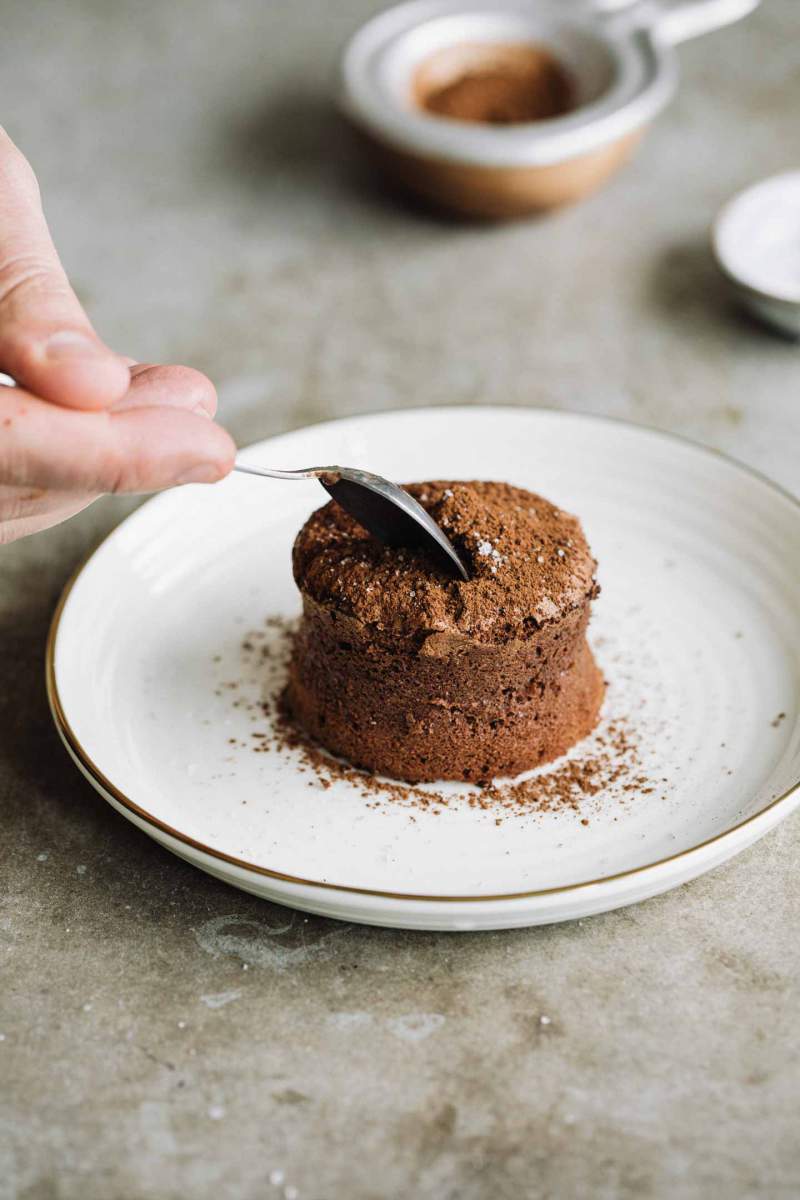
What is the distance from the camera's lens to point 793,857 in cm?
180

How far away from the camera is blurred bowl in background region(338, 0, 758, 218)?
3250mm

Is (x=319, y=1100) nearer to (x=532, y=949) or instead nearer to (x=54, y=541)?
(x=532, y=949)

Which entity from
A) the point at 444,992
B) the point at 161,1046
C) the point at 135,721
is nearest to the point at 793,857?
the point at 444,992

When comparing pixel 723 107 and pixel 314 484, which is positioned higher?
pixel 723 107

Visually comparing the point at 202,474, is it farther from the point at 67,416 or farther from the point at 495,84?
the point at 495,84

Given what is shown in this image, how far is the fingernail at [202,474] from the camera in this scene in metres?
1.63

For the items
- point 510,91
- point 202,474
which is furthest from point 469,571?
point 510,91

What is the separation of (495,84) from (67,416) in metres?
2.52

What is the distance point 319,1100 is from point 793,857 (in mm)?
783

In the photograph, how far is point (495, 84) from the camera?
142 inches

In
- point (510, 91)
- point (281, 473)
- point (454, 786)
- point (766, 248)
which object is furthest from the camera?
point (510, 91)

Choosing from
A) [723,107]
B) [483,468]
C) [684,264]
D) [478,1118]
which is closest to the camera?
[478,1118]

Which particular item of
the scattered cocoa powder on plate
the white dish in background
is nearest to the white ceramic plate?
the scattered cocoa powder on plate

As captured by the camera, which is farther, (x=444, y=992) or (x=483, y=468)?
(x=483, y=468)
